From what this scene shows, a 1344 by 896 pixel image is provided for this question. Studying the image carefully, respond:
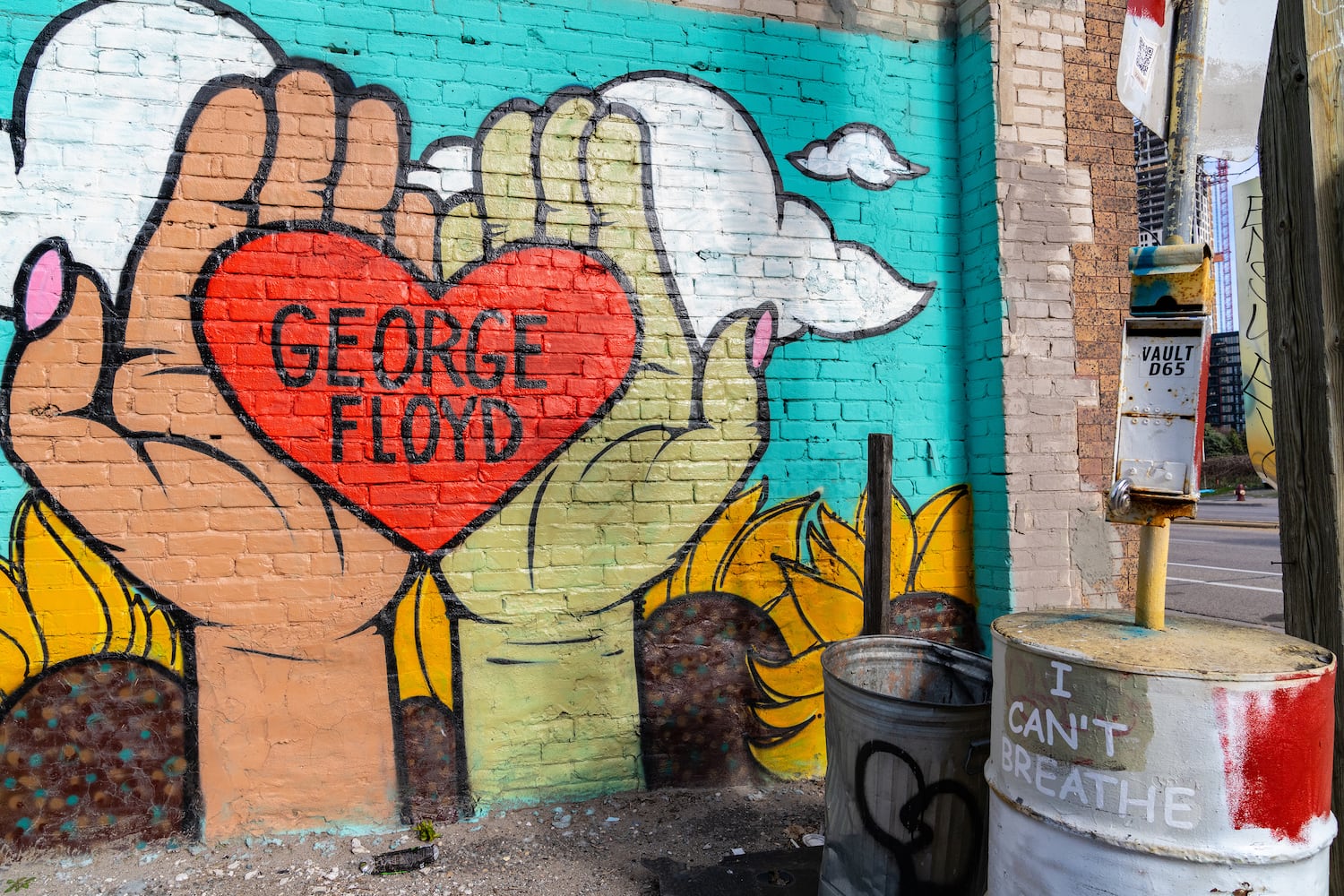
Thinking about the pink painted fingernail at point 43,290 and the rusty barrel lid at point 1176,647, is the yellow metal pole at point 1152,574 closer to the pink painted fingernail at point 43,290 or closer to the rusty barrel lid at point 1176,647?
the rusty barrel lid at point 1176,647

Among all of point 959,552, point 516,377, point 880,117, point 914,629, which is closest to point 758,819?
point 914,629

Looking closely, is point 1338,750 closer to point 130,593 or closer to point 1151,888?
point 1151,888

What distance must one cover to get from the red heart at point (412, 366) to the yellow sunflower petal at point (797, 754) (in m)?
1.73

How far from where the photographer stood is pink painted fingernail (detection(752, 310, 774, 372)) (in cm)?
373

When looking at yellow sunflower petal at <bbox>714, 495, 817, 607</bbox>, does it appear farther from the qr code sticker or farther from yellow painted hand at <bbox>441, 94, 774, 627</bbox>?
the qr code sticker

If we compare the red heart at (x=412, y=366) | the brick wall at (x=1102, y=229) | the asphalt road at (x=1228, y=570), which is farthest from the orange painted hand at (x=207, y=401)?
the asphalt road at (x=1228, y=570)

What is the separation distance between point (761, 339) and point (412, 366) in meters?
1.58

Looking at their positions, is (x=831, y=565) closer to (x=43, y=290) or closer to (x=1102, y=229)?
(x=1102, y=229)

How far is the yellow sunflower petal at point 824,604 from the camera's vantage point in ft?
12.5

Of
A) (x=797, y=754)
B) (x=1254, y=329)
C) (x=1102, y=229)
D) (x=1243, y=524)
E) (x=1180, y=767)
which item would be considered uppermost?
(x=1102, y=229)

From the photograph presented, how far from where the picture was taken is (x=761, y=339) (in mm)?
3744

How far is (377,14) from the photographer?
333cm

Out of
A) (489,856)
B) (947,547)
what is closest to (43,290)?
(489,856)

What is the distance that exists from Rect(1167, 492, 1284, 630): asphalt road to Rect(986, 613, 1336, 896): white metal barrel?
2047mm
